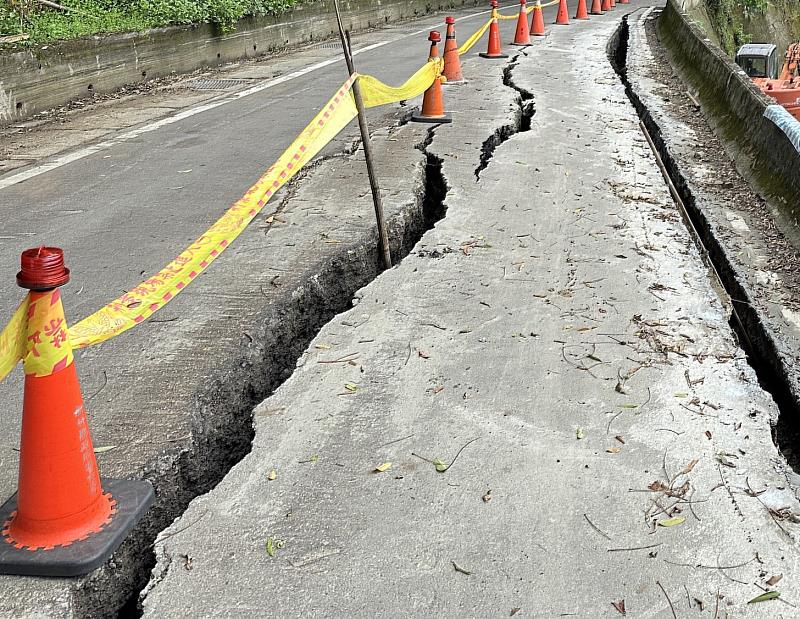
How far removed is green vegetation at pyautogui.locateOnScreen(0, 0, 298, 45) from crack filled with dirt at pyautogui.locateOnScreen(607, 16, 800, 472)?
7586 mm

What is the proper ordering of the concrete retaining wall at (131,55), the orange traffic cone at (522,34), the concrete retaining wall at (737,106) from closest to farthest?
the concrete retaining wall at (737,106) → the concrete retaining wall at (131,55) → the orange traffic cone at (522,34)

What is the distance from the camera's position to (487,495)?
2697 millimetres

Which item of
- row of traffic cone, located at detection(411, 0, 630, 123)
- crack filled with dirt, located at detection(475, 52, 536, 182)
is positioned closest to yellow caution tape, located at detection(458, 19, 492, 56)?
row of traffic cone, located at detection(411, 0, 630, 123)

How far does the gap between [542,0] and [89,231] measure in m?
27.2

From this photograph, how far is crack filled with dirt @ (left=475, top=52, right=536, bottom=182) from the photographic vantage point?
6965 millimetres

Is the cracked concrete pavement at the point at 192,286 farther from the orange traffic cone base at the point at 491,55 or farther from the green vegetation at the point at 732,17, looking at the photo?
the green vegetation at the point at 732,17

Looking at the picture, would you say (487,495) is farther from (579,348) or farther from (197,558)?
(579,348)

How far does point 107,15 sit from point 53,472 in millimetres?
10977

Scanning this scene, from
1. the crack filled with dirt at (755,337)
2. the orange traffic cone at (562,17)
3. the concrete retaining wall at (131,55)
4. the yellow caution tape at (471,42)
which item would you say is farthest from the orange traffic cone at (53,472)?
the orange traffic cone at (562,17)

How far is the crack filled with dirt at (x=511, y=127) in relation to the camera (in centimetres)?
697

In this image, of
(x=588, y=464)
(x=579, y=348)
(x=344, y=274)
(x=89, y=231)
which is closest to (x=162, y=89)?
(x=89, y=231)

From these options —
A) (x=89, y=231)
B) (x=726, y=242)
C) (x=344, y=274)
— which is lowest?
(x=726, y=242)

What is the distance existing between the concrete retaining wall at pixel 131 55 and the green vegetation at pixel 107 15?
179 millimetres

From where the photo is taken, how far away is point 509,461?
288 centimetres
